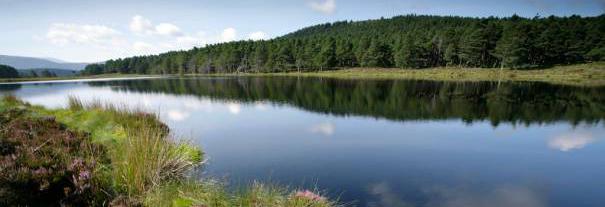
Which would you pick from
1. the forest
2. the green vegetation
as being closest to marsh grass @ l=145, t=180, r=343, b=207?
the forest

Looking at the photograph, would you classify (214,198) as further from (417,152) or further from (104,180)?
(417,152)

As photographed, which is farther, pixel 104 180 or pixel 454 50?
pixel 454 50

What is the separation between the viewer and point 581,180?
1031 cm

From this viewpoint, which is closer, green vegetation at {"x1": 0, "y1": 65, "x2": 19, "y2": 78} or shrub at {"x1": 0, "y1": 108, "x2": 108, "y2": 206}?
shrub at {"x1": 0, "y1": 108, "x2": 108, "y2": 206}

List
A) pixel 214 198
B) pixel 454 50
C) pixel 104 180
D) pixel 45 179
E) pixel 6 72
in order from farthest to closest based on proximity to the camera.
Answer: pixel 6 72
pixel 454 50
pixel 214 198
pixel 104 180
pixel 45 179

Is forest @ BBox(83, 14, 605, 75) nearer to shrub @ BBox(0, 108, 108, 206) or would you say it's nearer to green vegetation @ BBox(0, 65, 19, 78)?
green vegetation @ BBox(0, 65, 19, 78)

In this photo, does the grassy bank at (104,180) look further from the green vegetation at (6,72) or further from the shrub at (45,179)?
the green vegetation at (6,72)

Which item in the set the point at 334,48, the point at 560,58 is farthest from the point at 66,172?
the point at 334,48

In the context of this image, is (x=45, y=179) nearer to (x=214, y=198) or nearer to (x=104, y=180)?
(x=104, y=180)

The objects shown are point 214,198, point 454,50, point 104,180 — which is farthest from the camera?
point 454,50

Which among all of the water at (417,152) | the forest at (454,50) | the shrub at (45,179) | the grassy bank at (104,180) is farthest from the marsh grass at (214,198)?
the forest at (454,50)

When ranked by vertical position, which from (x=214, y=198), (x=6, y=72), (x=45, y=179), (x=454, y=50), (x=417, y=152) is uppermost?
(x=454, y=50)

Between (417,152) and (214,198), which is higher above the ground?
(214,198)

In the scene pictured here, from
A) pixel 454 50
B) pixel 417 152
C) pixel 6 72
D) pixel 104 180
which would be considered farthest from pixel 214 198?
pixel 6 72
